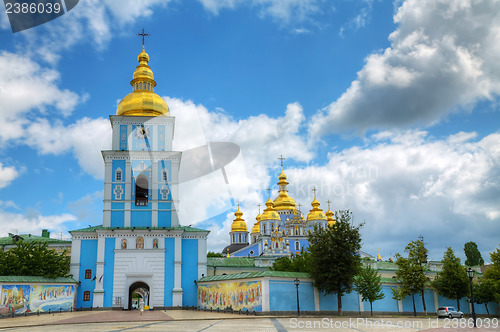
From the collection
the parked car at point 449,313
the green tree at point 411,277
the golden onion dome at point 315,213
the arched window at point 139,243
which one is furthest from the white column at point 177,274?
the golden onion dome at point 315,213

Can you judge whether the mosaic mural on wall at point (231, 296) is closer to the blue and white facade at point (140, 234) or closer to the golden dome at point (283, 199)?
the blue and white facade at point (140, 234)

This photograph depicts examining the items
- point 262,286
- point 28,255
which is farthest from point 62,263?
point 262,286

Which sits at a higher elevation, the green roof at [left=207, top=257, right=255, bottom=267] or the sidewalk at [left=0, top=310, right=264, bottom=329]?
the green roof at [left=207, top=257, right=255, bottom=267]

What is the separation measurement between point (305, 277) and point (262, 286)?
386cm

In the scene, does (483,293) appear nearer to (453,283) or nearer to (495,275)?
(495,275)

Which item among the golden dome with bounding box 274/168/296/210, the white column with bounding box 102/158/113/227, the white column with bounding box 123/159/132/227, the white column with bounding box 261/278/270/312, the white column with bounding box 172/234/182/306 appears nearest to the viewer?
the white column with bounding box 261/278/270/312

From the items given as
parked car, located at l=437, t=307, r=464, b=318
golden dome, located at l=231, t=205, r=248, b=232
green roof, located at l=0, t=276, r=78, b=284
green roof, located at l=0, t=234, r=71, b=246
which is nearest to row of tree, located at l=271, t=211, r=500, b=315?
parked car, located at l=437, t=307, r=464, b=318

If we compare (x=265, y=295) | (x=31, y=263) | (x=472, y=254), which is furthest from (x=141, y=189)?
(x=472, y=254)

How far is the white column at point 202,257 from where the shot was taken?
4197 cm

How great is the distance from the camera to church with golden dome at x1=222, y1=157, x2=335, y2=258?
7344 centimetres

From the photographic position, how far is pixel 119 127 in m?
43.9

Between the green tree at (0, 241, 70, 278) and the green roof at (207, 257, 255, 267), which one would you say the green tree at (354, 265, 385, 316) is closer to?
the green roof at (207, 257, 255, 267)

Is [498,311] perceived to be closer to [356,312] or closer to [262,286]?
[356,312]

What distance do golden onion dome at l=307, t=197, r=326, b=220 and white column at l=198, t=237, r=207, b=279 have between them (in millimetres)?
39065
